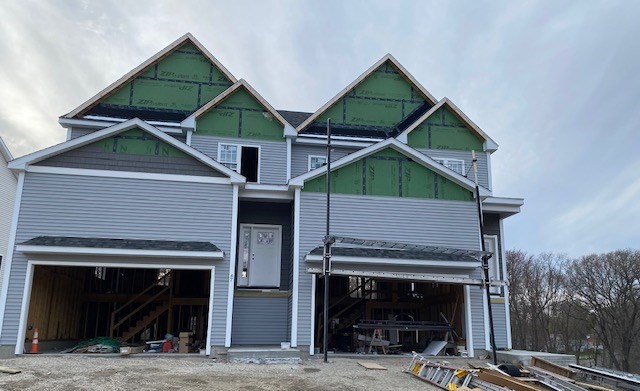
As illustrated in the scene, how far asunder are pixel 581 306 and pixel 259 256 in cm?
3593

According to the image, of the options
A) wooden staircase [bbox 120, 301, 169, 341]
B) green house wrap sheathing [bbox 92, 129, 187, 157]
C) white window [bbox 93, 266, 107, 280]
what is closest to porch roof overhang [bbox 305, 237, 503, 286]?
green house wrap sheathing [bbox 92, 129, 187, 157]

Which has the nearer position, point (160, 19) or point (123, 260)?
point (123, 260)

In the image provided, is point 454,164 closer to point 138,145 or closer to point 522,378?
point 522,378

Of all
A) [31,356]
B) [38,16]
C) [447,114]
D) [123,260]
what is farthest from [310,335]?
[38,16]

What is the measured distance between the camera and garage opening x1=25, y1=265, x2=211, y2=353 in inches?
626

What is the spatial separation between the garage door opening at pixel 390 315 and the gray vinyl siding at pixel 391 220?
1.70m

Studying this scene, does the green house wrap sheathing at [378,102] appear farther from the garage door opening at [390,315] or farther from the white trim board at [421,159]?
the garage door opening at [390,315]

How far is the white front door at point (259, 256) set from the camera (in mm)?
15438

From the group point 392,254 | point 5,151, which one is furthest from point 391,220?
point 5,151

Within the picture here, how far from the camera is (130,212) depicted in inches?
525

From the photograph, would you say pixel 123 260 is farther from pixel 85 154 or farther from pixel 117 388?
pixel 117 388

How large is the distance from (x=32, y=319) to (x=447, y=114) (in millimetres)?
14860

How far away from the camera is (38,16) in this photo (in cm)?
1404

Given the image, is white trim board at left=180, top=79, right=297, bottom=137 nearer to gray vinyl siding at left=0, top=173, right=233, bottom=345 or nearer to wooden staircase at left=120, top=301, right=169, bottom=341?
gray vinyl siding at left=0, top=173, right=233, bottom=345
